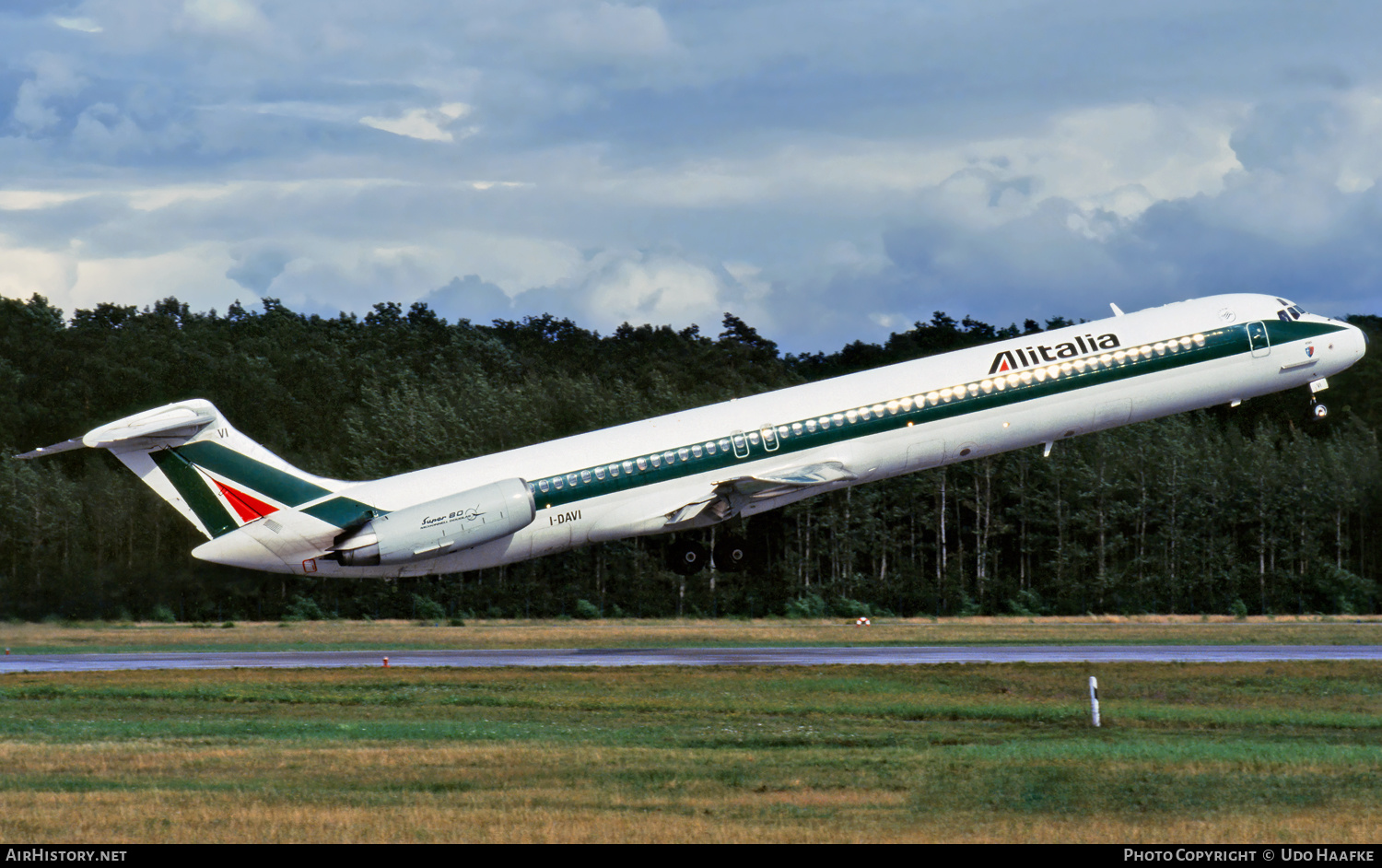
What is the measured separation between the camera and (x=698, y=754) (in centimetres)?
2620

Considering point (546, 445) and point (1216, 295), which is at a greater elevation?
point (1216, 295)

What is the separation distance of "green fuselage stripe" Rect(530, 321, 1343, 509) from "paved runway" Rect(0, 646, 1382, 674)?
19.8ft

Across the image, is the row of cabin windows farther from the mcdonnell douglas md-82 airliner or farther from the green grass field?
the green grass field

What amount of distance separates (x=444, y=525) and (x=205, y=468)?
625 cm

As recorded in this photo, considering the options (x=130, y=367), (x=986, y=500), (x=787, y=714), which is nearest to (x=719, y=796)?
(x=787, y=714)

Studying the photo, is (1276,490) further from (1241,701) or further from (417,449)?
(1241,701)

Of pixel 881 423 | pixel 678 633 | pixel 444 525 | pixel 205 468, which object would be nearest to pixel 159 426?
pixel 205 468

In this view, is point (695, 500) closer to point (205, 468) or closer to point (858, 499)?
point (205, 468)

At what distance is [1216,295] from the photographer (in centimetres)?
4134

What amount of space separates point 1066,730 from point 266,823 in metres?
16.4

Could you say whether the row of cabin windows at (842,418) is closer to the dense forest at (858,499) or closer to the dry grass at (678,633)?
the dry grass at (678,633)

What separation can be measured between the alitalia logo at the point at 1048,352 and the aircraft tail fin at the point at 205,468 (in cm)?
1767

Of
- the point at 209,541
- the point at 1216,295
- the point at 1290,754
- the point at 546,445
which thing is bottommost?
the point at 1290,754

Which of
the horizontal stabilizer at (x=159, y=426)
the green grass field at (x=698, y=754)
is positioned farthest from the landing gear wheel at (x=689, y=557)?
the horizontal stabilizer at (x=159, y=426)
